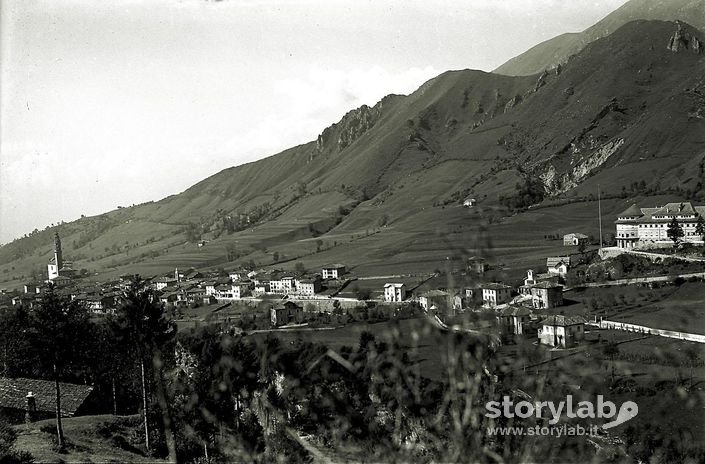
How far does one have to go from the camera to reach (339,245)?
115 meters

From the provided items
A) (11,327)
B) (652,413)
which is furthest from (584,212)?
(11,327)

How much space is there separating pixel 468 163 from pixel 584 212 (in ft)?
296

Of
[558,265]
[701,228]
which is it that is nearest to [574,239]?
[701,228]

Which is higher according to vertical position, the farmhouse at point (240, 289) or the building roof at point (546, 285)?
the building roof at point (546, 285)

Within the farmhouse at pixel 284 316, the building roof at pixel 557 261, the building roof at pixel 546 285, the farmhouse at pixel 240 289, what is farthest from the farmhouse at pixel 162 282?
the building roof at pixel 546 285

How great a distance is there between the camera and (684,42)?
182000mm

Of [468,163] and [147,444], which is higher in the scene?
[468,163]

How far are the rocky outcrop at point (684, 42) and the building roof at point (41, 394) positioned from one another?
19444 centimetres

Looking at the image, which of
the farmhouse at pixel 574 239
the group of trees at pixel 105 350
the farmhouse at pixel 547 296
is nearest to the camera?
the group of trees at pixel 105 350

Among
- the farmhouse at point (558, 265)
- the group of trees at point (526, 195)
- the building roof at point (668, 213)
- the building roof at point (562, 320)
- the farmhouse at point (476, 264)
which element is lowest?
the building roof at point (562, 320)

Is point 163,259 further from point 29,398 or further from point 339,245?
point 29,398

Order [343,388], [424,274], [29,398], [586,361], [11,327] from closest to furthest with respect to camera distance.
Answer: [343,388] < [29,398] < [586,361] < [11,327] < [424,274]

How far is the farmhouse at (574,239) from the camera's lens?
72.9m

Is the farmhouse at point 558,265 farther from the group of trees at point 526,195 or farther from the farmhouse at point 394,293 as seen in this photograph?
the group of trees at point 526,195
